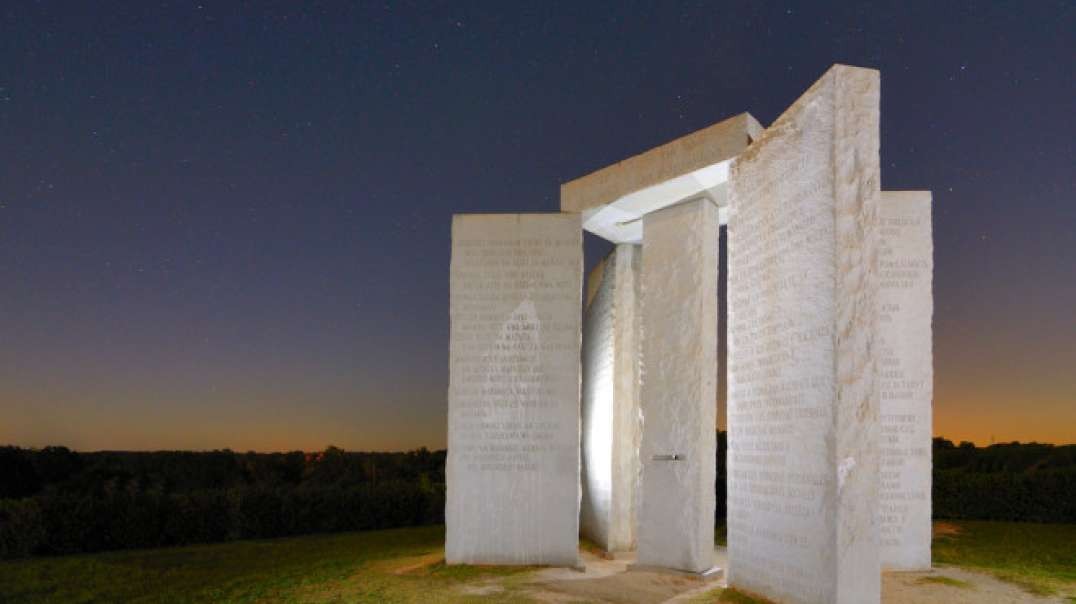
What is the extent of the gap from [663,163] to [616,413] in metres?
4.24

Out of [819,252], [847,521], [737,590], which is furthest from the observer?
[737,590]

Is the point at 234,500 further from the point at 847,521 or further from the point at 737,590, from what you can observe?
the point at 847,521

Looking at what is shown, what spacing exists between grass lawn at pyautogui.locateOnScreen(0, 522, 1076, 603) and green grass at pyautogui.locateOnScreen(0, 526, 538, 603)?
1 centimetres

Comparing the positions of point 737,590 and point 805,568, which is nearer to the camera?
point 805,568

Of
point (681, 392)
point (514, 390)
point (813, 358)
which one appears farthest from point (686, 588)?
point (813, 358)

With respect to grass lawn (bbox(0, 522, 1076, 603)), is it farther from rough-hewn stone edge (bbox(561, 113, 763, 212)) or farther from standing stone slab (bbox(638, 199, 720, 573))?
rough-hewn stone edge (bbox(561, 113, 763, 212))

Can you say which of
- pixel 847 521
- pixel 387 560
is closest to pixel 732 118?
pixel 847 521

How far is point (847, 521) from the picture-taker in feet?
24.1

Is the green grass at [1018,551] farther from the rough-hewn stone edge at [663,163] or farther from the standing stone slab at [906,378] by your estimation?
the rough-hewn stone edge at [663,163]

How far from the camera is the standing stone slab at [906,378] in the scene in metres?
11.3

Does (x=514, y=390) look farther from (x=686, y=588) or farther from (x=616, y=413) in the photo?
(x=686, y=588)

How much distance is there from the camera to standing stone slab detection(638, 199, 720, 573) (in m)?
10.9

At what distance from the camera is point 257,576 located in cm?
1198

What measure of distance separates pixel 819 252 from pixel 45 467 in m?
33.4
